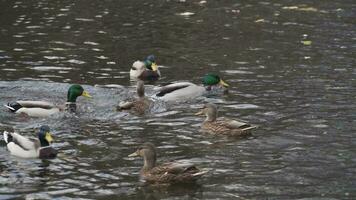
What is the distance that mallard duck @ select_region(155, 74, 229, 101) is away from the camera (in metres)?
19.4

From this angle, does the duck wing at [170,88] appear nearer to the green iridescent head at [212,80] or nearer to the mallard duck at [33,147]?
the green iridescent head at [212,80]

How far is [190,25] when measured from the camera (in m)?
29.4

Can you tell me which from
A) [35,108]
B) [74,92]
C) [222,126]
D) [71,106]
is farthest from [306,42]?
[35,108]

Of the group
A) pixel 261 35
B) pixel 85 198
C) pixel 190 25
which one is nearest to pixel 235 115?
pixel 85 198

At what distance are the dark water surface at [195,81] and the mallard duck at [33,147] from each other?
0.55ft

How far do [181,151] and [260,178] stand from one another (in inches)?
83.2

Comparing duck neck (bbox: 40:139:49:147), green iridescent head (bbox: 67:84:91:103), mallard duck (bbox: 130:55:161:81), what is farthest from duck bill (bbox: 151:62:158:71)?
duck neck (bbox: 40:139:49:147)

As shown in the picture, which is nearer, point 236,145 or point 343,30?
point 236,145

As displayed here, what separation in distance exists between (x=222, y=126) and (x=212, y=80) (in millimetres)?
4148

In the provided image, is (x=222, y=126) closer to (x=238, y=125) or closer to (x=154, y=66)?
(x=238, y=125)

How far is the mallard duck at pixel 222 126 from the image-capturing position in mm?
15984

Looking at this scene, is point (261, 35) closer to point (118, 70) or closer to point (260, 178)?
point (118, 70)

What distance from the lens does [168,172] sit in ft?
43.2

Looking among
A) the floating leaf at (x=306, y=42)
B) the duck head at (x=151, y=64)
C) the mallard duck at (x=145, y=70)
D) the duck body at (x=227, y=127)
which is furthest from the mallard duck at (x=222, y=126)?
the floating leaf at (x=306, y=42)
